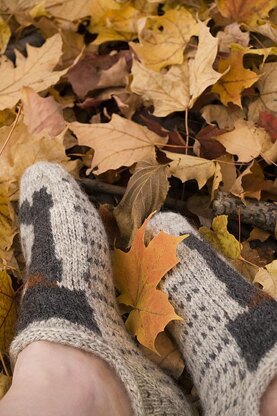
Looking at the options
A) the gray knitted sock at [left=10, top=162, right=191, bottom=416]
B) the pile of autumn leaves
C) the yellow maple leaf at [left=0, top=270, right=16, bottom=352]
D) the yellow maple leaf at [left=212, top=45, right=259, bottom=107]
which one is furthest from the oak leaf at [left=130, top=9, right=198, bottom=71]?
the yellow maple leaf at [left=0, top=270, right=16, bottom=352]

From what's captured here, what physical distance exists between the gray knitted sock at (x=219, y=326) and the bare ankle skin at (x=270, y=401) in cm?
1

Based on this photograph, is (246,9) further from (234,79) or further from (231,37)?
(234,79)

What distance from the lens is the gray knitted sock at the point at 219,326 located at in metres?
1.06

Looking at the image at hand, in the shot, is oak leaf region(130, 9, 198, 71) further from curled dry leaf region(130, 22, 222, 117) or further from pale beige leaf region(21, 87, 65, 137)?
pale beige leaf region(21, 87, 65, 137)

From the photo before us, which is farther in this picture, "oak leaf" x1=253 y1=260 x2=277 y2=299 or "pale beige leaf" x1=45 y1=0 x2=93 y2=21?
"pale beige leaf" x1=45 y1=0 x2=93 y2=21

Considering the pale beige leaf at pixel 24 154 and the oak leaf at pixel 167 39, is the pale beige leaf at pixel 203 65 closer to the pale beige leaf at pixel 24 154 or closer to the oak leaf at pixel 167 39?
the oak leaf at pixel 167 39

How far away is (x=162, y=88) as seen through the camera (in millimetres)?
1459

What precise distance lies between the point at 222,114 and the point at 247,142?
165mm

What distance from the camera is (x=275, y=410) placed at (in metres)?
0.99

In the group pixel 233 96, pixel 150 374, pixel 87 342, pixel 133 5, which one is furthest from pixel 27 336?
pixel 133 5

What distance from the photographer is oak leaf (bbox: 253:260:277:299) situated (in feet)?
4.00

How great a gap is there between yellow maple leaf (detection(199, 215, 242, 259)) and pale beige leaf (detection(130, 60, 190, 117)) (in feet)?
0.96

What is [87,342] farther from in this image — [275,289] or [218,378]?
[275,289]

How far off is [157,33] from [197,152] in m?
0.32
